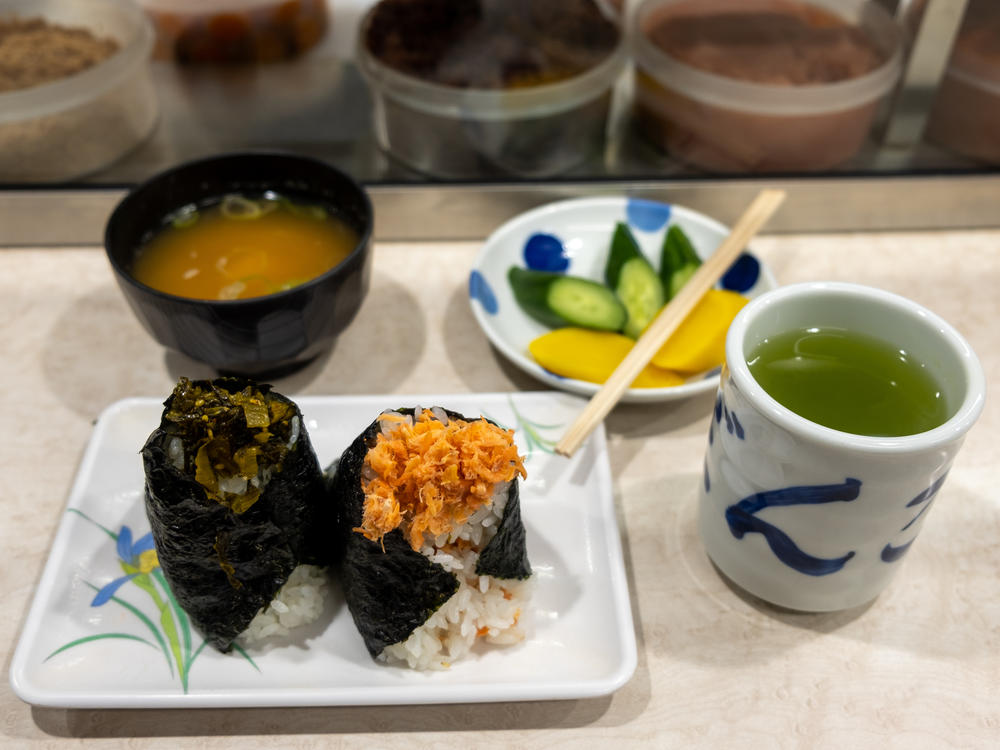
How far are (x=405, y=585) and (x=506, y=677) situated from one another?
0.15 metres

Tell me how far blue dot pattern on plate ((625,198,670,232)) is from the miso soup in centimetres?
52

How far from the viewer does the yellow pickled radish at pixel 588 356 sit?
1263mm

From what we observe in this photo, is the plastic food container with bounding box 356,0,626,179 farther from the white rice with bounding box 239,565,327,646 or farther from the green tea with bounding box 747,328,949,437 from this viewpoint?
the white rice with bounding box 239,565,327,646

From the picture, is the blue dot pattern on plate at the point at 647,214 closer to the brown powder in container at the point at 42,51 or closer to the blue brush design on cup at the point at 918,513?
the blue brush design on cup at the point at 918,513

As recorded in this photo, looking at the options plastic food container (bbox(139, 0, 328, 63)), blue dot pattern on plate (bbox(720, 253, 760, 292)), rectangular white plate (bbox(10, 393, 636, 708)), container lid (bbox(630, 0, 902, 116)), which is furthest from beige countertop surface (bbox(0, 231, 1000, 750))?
plastic food container (bbox(139, 0, 328, 63))

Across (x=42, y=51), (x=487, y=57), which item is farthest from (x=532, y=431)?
(x=42, y=51)

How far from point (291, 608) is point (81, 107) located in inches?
41.2

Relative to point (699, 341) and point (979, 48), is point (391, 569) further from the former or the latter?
point (979, 48)

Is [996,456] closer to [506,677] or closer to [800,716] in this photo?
[800,716]

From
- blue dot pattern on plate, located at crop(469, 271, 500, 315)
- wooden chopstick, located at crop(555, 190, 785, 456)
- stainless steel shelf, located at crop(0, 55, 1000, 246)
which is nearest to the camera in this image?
wooden chopstick, located at crop(555, 190, 785, 456)

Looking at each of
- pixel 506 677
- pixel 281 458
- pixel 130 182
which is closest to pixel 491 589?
pixel 506 677

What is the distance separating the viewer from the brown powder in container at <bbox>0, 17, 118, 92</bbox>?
1.51m

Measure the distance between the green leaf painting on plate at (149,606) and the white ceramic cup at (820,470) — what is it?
0.57 metres

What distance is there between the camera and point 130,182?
160cm
